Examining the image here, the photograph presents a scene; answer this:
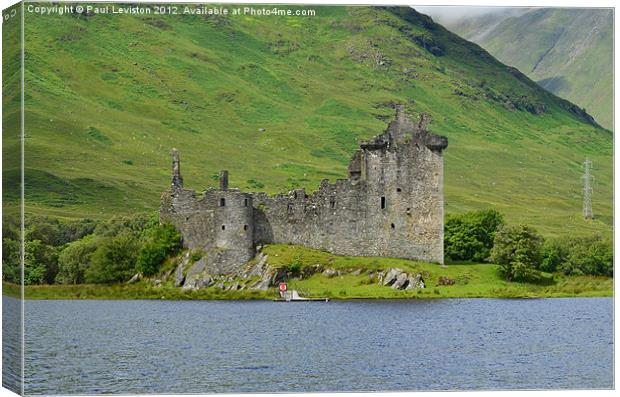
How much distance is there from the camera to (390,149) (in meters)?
63.6

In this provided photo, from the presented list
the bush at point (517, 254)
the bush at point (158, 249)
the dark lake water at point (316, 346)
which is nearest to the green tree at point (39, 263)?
the dark lake water at point (316, 346)

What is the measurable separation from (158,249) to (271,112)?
106 meters

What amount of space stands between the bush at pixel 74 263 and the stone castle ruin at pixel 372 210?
3900mm

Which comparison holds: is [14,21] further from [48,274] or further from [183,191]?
[183,191]

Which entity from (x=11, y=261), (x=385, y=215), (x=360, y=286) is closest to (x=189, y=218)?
(x=385, y=215)

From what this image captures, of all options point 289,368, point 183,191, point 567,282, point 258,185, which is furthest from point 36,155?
point 289,368

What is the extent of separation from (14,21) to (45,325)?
15590 millimetres

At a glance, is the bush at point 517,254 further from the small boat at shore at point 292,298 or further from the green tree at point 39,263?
the green tree at point 39,263

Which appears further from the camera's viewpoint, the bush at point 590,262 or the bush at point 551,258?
the bush at point 551,258

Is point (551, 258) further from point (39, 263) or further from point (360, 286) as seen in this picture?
point (39, 263)

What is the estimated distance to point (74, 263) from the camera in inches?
2415

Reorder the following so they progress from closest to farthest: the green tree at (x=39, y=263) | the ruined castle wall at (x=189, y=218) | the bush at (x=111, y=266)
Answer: the green tree at (x=39, y=263) → the bush at (x=111, y=266) → the ruined castle wall at (x=189, y=218)

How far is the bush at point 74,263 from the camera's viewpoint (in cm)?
5950

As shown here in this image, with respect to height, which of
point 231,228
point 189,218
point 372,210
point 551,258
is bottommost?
point 551,258
